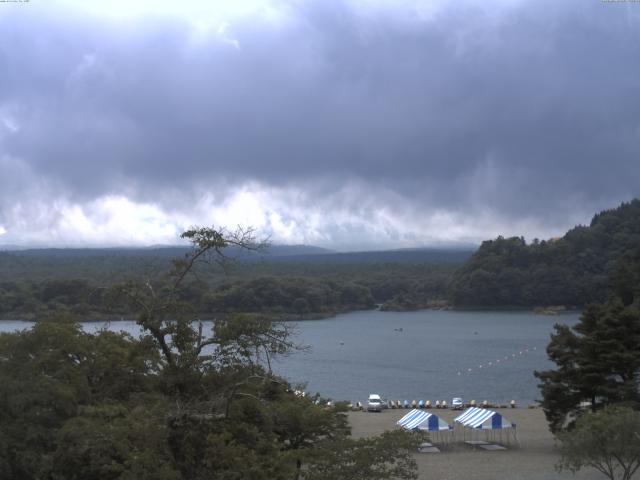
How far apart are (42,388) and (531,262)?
118 m

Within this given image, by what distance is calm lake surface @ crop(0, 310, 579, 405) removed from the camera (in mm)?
49844

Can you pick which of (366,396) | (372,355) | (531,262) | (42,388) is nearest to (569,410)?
(42,388)

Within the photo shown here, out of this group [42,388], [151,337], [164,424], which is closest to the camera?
[164,424]

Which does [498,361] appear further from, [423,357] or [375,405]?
[375,405]

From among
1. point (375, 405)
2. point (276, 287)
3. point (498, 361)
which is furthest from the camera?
point (276, 287)

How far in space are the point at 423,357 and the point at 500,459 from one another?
42056mm

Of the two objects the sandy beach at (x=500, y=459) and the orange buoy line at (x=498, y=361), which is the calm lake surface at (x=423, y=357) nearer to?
the orange buoy line at (x=498, y=361)

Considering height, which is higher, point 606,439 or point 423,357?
point 606,439

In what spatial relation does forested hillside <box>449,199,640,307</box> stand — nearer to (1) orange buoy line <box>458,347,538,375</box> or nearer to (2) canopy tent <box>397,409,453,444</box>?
(1) orange buoy line <box>458,347,538,375</box>


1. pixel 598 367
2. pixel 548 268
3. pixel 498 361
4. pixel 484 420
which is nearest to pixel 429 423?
pixel 484 420

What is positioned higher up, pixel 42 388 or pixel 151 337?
pixel 151 337

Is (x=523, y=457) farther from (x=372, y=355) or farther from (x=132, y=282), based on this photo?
(x=372, y=355)

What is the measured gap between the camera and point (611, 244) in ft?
407

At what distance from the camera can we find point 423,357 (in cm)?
6794
